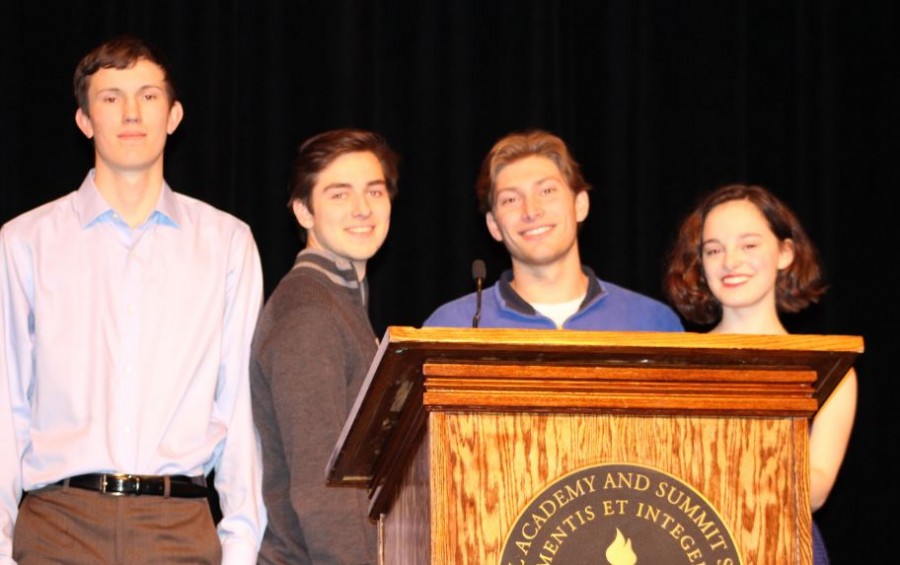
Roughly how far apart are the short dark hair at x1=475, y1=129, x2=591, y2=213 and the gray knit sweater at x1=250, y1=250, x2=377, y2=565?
1.65 feet

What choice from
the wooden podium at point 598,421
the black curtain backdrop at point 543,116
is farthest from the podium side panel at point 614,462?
the black curtain backdrop at point 543,116

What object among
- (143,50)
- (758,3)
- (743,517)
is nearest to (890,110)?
(758,3)

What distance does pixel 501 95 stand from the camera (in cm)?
436

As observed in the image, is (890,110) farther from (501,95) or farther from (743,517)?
(743,517)

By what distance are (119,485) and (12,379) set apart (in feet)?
1.18

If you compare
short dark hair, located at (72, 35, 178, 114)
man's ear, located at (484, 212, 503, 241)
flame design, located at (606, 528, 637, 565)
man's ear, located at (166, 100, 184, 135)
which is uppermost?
short dark hair, located at (72, 35, 178, 114)

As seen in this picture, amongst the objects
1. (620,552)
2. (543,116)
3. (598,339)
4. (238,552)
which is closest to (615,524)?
(620,552)

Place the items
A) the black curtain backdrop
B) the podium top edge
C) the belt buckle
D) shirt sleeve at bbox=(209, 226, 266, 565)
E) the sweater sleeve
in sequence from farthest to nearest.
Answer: the black curtain backdrop
shirt sleeve at bbox=(209, 226, 266, 565)
the belt buckle
the sweater sleeve
the podium top edge

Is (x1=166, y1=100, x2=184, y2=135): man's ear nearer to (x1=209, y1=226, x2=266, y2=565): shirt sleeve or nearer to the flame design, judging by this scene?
(x1=209, y1=226, x2=266, y2=565): shirt sleeve

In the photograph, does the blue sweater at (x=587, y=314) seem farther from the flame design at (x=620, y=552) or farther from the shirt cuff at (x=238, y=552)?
the flame design at (x=620, y=552)

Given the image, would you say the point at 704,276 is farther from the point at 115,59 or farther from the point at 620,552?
the point at 620,552

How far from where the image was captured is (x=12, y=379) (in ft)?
9.43

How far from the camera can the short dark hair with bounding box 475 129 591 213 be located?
3418mm

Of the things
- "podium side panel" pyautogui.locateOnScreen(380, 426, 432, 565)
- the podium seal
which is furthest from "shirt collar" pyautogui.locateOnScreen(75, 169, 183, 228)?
the podium seal
